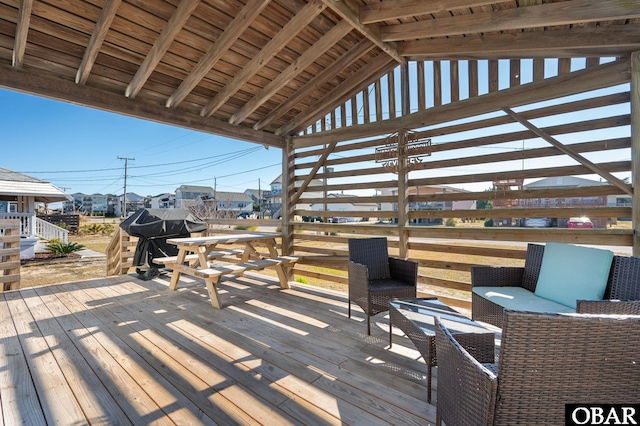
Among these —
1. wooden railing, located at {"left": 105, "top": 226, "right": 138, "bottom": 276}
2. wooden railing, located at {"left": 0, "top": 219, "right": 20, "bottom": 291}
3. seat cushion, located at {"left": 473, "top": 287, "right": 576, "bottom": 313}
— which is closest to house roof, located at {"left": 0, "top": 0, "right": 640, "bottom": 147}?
seat cushion, located at {"left": 473, "top": 287, "right": 576, "bottom": 313}

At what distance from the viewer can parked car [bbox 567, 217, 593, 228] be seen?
283 cm

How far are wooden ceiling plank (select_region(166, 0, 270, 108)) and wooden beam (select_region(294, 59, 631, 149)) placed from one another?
2.10 m

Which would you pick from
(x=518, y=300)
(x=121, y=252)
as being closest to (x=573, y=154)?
(x=518, y=300)

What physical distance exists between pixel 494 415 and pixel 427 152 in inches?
120

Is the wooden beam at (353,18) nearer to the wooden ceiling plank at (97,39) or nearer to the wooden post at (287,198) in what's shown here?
the wooden ceiling plank at (97,39)

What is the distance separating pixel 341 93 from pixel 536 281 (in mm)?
3202

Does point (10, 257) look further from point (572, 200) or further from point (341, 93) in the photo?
point (572, 200)

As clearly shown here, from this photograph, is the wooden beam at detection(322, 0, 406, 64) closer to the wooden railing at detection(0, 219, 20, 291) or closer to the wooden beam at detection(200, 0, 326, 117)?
the wooden beam at detection(200, 0, 326, 117)

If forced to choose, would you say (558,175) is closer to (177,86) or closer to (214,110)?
(214,110)

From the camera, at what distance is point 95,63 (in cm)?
300

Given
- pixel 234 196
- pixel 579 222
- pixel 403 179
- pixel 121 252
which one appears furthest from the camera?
pixel 234 196

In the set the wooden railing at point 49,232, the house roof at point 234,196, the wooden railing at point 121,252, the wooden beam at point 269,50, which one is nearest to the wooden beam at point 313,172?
the wooden beam at point 269,50

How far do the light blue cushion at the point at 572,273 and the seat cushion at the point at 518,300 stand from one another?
0.27 ft

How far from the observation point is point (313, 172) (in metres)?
4.95
